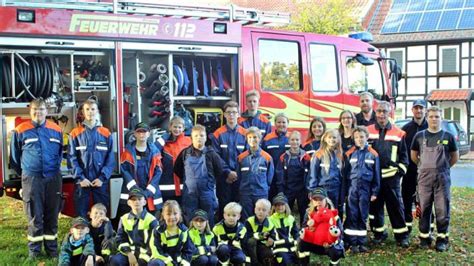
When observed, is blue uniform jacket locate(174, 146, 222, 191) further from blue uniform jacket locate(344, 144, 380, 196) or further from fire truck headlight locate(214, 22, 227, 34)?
fire truck headlight locate(214, 22, 227, 34)

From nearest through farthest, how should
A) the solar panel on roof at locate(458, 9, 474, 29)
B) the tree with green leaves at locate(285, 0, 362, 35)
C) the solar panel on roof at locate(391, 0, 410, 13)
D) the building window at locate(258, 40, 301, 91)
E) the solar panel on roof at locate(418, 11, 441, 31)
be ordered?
the building window at locate(258, 40, 301, 91)
the solar panel on roof at locate(458, 9, 474, 29)
the tree with green leaves at locate(285, 0, 362, 35)
the solar panel on roof at locate(418, 11, 441, 31)
the solar panel on roof at locate(391, 0, 410, 13)

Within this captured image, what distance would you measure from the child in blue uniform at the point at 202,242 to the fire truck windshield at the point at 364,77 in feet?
15.4

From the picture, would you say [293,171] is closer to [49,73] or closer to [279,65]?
[279,65]

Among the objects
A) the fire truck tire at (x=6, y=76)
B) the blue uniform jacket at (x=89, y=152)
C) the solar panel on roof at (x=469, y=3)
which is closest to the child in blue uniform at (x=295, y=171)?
the blue uniform jacket at (x=89, y=152)

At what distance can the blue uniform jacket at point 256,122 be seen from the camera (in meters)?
7.83

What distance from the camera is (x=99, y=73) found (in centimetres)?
740

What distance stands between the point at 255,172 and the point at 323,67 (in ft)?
10.6

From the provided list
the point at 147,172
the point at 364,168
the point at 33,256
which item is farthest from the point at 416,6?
the point at 33,256

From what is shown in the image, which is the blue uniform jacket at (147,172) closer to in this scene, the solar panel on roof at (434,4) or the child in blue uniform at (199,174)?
the child in blue uniform at (199,174)

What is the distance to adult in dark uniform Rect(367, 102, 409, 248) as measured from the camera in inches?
293

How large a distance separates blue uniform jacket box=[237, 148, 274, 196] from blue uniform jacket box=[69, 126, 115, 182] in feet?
4.89

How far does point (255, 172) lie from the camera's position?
23.1 ft

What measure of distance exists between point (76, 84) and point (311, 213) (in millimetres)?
3106

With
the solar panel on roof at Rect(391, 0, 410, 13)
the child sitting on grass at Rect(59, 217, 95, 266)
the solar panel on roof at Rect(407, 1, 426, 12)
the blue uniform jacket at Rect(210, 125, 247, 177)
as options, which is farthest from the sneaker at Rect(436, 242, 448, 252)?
the solar panel on roof at Rect(391, 0, 410, 13)
